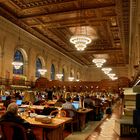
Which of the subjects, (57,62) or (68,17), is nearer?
(68,17)

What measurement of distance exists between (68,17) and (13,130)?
396 inches

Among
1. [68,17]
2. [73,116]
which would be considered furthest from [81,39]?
[73,116]

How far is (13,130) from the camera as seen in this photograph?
4.61m

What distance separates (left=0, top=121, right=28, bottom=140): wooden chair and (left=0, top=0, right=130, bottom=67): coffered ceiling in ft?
25.9

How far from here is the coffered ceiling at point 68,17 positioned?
11617 mm

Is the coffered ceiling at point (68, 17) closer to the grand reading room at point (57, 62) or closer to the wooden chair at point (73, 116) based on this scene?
the grand reading room at point (57, 62)

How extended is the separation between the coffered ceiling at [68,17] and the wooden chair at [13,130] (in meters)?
7.91

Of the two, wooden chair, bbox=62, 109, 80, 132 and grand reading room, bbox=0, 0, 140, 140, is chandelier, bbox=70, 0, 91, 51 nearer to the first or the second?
grand reading room, bbox=0, 0, 140, 140

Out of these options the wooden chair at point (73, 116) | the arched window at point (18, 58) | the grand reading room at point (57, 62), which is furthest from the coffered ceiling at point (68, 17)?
the wooden chair at point (73, 116)

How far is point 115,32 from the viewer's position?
16.9 metres

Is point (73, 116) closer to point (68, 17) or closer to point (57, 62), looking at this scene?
point (68, 17)

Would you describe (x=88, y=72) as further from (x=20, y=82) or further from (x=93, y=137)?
(x=93, y=137)

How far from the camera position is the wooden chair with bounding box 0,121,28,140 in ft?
14.9

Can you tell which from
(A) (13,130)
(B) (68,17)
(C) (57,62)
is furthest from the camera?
(C) (57,62)
